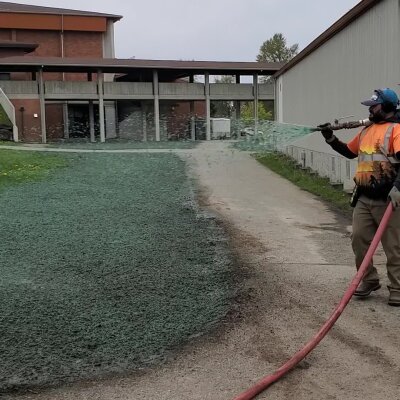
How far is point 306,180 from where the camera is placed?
1694 cm

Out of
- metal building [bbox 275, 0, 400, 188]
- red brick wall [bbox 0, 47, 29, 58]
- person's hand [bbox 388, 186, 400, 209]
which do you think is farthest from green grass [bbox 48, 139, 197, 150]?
person's hand [bbox 388, 186, 400, 209]

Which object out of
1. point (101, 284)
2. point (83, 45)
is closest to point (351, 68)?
point (101, 284)

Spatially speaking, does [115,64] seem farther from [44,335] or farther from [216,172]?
[44,335]

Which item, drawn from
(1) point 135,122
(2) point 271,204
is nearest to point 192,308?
(2) point 271,204

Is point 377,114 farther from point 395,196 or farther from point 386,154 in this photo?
point 395,196

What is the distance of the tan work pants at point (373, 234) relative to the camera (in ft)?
18.2

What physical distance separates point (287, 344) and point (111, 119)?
42497 millimetres

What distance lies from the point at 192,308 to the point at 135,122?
40.8 metres

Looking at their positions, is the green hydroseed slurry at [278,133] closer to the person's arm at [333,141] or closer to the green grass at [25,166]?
the person's arm at [333,141]

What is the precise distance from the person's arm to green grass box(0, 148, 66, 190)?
10.8 meters

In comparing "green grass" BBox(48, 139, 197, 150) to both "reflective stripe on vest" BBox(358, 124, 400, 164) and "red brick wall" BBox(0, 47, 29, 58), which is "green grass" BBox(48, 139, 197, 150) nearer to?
"red brick wall" BBox(0, 47, 29, 58)

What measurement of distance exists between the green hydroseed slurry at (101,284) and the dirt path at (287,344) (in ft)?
0.79

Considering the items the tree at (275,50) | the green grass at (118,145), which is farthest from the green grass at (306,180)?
the tree at (275,50)

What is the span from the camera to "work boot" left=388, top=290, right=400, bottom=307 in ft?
18.1
